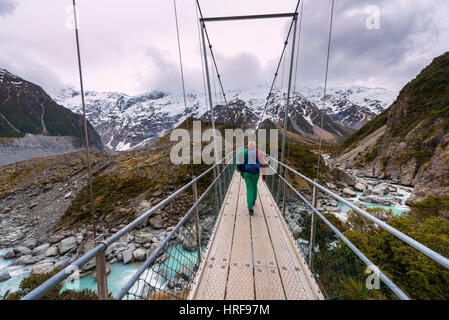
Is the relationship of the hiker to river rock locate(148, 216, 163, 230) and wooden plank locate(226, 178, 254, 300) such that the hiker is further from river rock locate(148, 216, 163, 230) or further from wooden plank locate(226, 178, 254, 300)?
river rock locate(148, 216, 163, 230)

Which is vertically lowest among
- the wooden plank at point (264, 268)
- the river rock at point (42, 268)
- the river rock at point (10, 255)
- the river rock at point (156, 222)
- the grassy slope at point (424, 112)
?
the river rock at point (10, 255)

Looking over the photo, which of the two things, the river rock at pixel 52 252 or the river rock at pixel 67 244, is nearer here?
the river rock at pixel 52 252

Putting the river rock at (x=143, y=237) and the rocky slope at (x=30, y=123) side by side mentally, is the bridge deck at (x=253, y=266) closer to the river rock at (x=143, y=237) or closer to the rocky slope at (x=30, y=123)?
the river rock at (x=143, y=237)

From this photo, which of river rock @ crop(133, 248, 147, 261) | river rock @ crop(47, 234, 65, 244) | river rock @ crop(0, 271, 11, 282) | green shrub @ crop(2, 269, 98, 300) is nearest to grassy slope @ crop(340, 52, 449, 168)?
river rock @ crop(133, 248, 147, 261)

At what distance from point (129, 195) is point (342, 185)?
20540mm

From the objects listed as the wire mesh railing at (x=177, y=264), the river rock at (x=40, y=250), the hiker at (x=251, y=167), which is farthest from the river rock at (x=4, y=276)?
the hiker at (x=251, y=167)

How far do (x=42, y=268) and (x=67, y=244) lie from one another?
7.79ft

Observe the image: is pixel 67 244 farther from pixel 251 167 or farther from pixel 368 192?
pixel 368 192

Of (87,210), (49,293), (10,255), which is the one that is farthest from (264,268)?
(87,210)

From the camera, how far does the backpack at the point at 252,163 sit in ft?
11.7

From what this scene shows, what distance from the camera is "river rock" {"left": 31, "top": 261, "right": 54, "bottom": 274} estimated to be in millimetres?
9608

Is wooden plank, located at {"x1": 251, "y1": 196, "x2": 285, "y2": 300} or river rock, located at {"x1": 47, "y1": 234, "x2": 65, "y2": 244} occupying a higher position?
wooden plank, located at {"x1": 251, "y1": 196, "x2": 285, "y2": 300}

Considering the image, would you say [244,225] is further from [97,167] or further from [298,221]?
[97,167]
